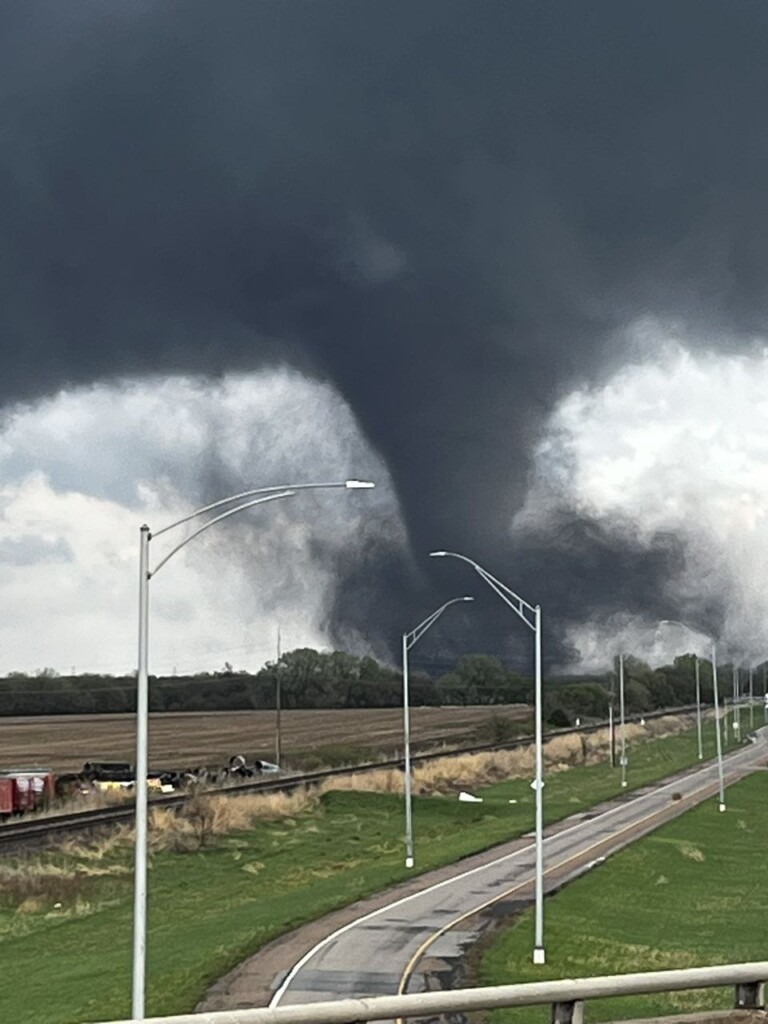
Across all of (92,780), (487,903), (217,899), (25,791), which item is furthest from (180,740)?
(487,903)

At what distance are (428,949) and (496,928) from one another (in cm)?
581

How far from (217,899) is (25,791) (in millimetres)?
37503

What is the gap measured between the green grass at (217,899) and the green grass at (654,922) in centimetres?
813

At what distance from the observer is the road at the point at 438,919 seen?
132 feet

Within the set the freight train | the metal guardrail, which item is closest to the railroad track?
the freight train

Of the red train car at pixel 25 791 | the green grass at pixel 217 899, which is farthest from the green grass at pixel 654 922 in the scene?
the red train car at pixel 25 791

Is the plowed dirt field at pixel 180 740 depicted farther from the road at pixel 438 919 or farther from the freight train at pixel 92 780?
the road at pixel 438 919

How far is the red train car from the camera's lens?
96.1 m

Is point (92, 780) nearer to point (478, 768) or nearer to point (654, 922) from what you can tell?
point (478, 768)

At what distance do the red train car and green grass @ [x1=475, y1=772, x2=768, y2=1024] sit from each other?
39.5 metres

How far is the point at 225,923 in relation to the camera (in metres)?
54.5

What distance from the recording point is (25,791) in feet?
325

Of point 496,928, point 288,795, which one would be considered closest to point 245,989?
point 496,928

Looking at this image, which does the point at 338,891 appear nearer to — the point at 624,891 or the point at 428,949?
the point at 624,891
